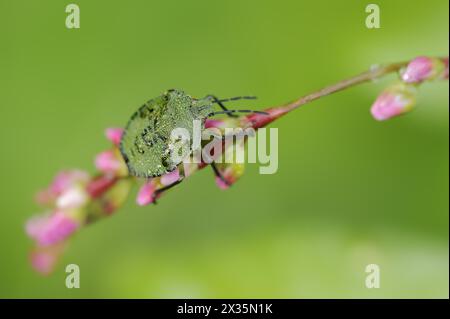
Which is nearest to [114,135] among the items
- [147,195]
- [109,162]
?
[109,162]

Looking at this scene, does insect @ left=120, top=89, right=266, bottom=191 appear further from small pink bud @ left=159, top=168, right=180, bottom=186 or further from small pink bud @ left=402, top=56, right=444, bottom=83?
small pink bud @ left=402, top=56, right=444, bottom=83

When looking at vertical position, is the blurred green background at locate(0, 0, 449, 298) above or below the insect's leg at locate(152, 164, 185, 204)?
above

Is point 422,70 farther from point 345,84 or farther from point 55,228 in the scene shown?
point 55,228

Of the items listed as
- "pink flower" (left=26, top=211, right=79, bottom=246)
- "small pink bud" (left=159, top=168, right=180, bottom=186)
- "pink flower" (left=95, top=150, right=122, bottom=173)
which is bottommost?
"pink flower" (left=26, top=211, right=79, bottom=246)

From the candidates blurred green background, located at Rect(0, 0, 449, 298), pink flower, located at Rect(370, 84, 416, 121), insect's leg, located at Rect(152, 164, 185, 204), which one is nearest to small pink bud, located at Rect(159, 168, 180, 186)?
insect's leg, located at Rect(152, 164, 185, 204)

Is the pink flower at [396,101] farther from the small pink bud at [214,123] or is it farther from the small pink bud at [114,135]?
the small pink bud at [114,135]
